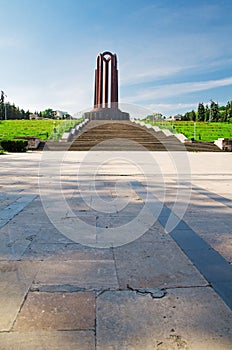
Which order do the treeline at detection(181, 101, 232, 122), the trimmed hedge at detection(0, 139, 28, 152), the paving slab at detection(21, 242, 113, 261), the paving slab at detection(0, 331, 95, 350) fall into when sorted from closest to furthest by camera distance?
the paving slab at detection(0, 331, 95, 350), the paving slab at detection(21, 242, 113, 261), the trimmed hedge at detection(0, 139, 28, 152), the treeline at detection(181, 101, 232, 122)

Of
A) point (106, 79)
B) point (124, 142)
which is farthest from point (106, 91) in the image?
point (124, 142)

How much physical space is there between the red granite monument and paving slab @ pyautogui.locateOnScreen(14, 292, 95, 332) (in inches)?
1421

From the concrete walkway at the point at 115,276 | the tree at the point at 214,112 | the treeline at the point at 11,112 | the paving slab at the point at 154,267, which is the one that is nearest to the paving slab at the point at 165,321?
the concrete walkway at the point at 115,276

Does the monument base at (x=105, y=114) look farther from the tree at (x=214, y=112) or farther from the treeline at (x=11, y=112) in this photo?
the tree at (x=214, y=112)

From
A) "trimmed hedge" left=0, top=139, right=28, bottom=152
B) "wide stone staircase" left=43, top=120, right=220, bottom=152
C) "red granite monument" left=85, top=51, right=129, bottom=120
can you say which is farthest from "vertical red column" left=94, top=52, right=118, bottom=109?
"trimmed hedge" left=0, top=139, right=28, bottom=152

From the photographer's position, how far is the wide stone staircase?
21.3 m

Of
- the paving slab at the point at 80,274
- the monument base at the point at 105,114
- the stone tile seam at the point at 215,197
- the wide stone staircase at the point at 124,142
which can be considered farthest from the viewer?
the monument base at the point at 105,114

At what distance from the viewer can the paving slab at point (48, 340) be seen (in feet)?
4.40

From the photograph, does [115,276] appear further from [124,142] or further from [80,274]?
[124,142]

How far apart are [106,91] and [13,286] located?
37.7 m

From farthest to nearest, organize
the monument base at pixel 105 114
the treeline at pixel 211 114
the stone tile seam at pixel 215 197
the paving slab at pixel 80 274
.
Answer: the treeline at pixel 211 114 → the monument base at pixel 105 114 → the stone tile seam at pixel 215 197 → the paving slab at pixel 80 274

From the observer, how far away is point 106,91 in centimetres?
3803

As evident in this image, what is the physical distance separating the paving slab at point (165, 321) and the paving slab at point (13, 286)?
1.43ft

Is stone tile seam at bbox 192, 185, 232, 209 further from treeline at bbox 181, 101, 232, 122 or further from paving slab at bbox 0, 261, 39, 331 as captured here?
treeline at bbox 181, 101, 232, 122
